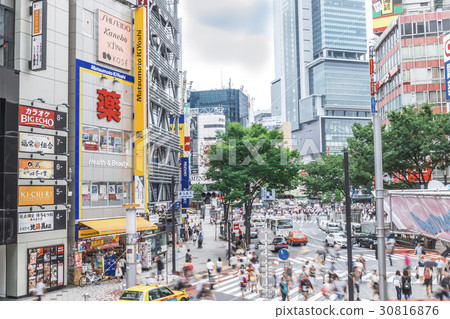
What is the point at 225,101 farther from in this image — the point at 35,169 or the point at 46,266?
the point at 46,266

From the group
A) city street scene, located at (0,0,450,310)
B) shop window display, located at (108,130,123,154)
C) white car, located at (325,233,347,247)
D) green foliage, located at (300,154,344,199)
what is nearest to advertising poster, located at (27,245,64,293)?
city street scene, located at (0,0,450,310)

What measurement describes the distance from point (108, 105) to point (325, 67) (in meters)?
134

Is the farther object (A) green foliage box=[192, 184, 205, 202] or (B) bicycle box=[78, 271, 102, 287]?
(A) green foliage box=[192, 184, 205, 202]

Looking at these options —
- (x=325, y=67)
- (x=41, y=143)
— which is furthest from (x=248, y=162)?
(x=325, y=67)

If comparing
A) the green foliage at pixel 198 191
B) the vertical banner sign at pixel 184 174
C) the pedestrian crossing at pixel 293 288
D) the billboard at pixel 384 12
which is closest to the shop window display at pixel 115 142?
the pedestrian crossing at pixel 293 288

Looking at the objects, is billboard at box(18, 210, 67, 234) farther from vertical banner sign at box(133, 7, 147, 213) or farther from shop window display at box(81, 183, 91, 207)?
vertical banner sign at box(133, 7, 147, 213)

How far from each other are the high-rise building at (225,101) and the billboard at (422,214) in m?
130

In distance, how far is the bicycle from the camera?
2314 centimetres

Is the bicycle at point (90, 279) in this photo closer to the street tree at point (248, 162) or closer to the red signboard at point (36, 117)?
the red signboard at point (36, 117)

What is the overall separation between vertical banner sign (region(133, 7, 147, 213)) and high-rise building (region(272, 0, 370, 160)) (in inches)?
4586

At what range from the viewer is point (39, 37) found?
20516 mm

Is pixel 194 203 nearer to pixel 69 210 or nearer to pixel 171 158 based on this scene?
pixel 171 158

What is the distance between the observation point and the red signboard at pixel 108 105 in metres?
25.8

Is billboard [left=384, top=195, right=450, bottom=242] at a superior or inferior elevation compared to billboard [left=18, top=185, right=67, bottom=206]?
inferior
